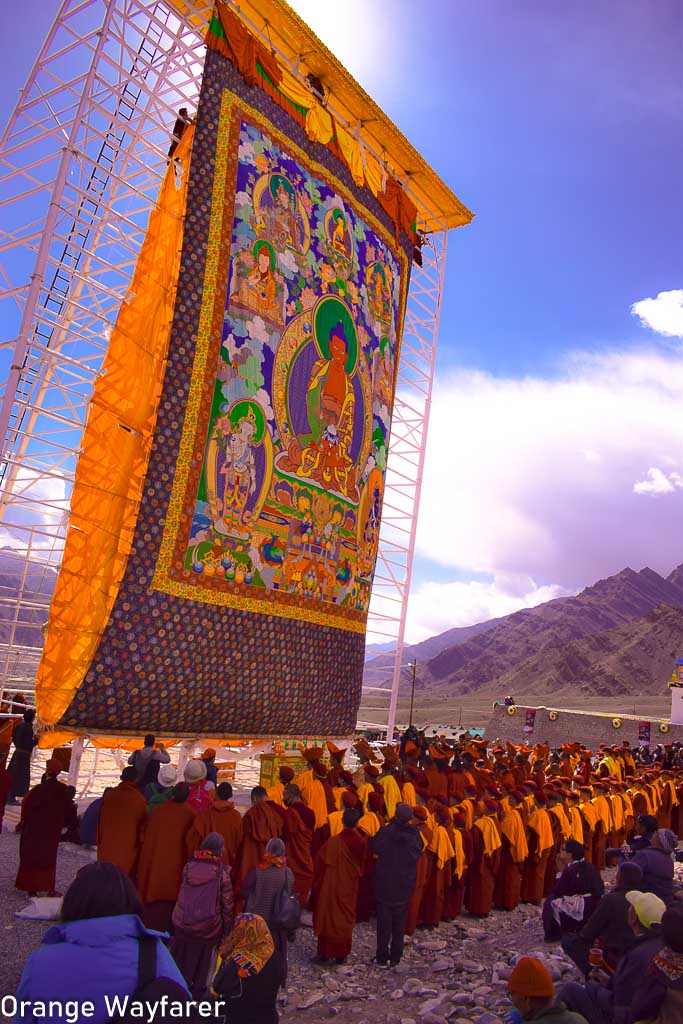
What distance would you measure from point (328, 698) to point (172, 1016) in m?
10.7

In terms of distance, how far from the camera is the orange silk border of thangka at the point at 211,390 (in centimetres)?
999

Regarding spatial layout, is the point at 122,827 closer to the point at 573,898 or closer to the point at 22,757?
the point at 573,898

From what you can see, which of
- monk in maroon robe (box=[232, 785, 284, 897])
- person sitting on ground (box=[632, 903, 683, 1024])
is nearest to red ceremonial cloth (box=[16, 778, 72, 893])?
monk in maroon robe (box=[232, 785, 284, 897])

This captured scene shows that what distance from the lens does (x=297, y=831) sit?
683 centimetres

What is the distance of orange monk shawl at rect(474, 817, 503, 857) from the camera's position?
8.27 m

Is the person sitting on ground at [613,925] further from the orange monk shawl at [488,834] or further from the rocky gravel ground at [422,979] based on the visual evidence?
the orange monk shawl at [488,834]

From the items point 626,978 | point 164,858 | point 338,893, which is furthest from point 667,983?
point 338,893

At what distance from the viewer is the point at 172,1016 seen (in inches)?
84.2

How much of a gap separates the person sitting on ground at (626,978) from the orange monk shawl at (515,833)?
4.33 metres

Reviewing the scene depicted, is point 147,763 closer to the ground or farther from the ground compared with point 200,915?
farther from the ground

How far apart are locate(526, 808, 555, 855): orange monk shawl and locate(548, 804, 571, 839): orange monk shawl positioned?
8.7 inches

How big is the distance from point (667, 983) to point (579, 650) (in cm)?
7646

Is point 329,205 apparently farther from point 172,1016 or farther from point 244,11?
point 172,1016

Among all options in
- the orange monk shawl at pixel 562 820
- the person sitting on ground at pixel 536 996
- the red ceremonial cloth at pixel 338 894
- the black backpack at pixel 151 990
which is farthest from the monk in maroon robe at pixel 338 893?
the black backpack at pixel 151 990
